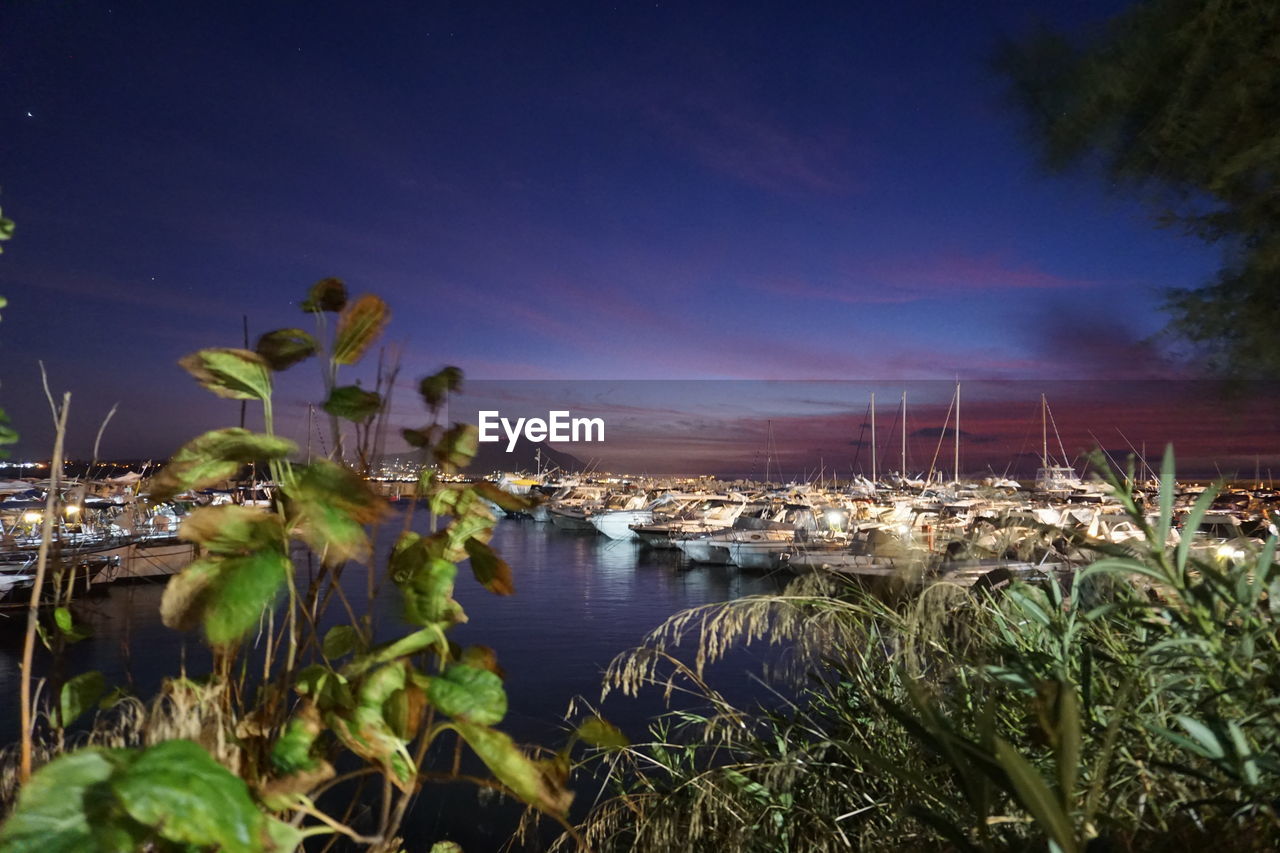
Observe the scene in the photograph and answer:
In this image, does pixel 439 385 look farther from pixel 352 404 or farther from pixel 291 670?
pixel 291 670

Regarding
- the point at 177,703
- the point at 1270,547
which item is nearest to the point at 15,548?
the point at 177,703

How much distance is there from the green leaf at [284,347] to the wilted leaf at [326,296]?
9 centimetres

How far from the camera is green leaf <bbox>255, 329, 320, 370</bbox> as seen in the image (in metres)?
0.91

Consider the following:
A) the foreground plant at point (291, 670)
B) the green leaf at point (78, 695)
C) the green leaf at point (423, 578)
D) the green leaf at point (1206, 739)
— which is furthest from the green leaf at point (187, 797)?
the green leaf at point (1206, 739)

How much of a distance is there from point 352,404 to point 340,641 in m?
0.39

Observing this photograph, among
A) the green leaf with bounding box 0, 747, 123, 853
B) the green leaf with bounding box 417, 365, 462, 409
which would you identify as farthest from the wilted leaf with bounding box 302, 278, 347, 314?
the green leaf with bounding box 0, 747, 123, 853

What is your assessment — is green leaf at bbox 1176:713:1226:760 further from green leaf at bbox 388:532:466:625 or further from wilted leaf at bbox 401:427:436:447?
wilted leaf at bbox 401:427:436:447

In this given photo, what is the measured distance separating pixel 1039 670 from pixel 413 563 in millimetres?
1225

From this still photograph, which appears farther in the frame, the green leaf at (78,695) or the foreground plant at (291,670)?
the green leaf at (78,695)

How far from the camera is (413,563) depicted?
0.88 m

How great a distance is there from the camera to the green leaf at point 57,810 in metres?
0.52

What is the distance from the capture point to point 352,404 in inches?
34.2

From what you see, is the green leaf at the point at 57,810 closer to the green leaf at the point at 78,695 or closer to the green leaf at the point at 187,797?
the green leaf at the point at 187,797

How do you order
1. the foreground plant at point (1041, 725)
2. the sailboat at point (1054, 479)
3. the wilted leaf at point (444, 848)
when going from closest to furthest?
the foreground plant at point (1041, 725)
the wilted leaf at point (444, 848)
the sailboat at point (1054, 479)
